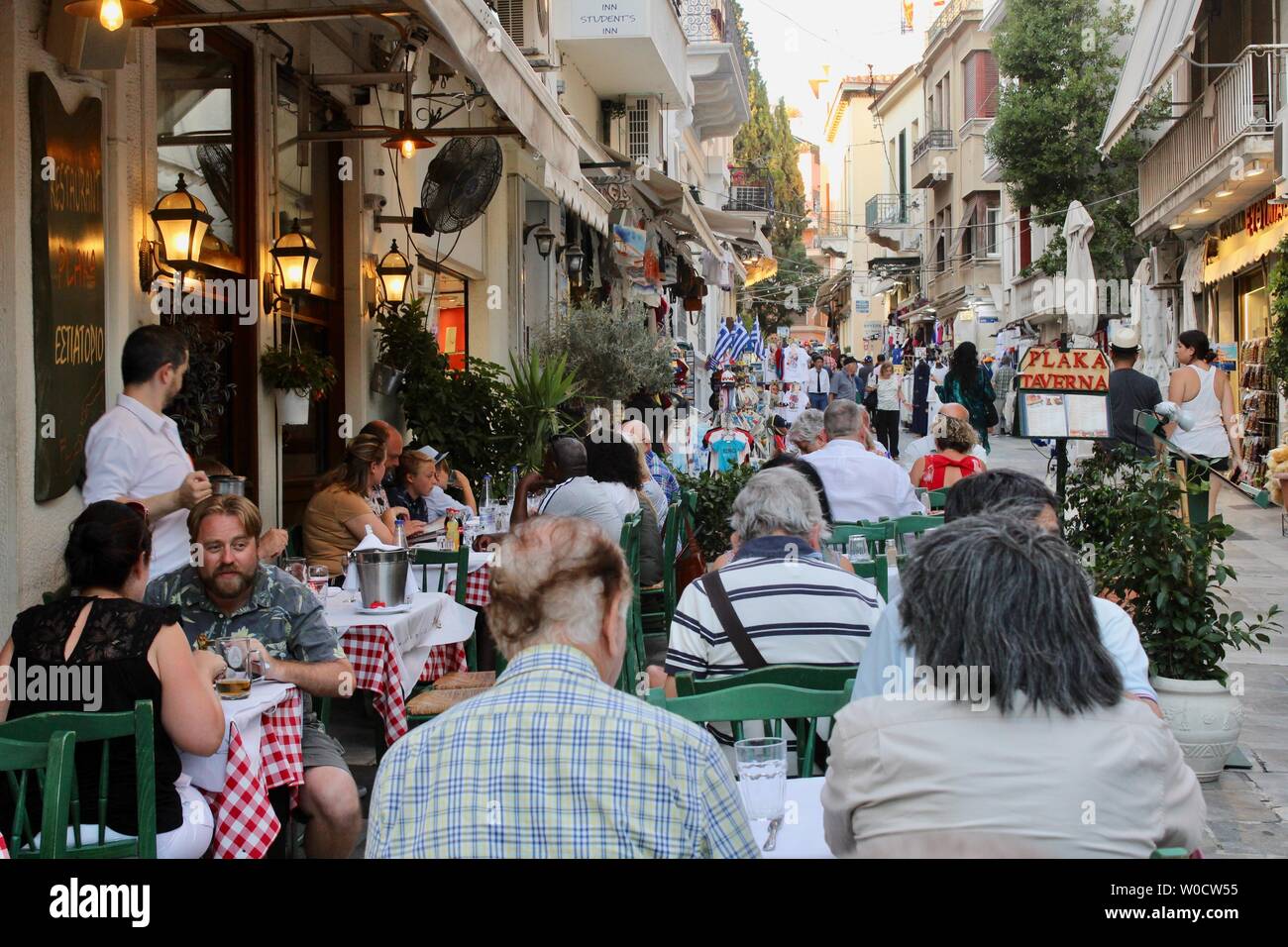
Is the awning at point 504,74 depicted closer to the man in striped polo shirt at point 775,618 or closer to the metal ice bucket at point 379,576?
the metal ice bucket at point 379,576

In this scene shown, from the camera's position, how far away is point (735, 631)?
420 cm

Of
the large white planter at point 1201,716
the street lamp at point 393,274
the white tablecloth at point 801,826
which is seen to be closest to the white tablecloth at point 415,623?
the white tablecloth at point 801,826

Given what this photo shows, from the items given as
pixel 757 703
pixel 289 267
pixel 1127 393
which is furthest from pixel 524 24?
pixel 757 703

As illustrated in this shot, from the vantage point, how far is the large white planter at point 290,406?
884cm

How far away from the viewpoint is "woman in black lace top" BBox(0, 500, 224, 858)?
3.73m

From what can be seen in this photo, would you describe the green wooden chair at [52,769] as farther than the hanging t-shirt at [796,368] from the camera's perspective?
No

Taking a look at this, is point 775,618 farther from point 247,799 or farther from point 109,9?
point 109,9

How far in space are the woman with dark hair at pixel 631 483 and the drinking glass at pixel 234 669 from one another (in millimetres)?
3849

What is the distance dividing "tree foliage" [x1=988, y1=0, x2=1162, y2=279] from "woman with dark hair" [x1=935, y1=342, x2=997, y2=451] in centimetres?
1441

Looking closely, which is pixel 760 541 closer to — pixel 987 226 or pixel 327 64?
pixel 327 64

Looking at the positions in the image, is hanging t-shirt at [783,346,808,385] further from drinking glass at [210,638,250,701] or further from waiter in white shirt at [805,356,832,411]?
drinking glass at [210,638,250,701]

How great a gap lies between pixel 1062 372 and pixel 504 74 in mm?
3848

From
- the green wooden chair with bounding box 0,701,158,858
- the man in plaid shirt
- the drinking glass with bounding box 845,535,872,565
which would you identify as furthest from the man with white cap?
the man in plaid shirt
